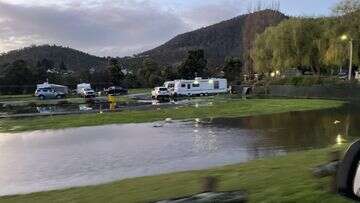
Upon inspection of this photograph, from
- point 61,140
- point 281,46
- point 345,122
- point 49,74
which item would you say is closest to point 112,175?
point 61,140

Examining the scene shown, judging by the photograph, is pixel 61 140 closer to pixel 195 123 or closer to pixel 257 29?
pixel 195 123

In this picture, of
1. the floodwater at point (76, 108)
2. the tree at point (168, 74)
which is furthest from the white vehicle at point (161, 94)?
the tree at point (168, 74)

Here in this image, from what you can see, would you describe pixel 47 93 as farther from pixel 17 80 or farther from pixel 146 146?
pixel 146 146

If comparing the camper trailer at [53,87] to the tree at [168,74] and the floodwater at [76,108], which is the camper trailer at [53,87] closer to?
the tree at [168,74]

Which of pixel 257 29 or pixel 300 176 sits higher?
pixel 257 29

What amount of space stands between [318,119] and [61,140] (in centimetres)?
1701

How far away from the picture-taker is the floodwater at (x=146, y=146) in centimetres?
1950

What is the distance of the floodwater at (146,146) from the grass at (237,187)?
335cm

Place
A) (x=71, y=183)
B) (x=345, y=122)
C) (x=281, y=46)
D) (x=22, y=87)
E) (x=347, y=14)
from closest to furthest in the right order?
(x=71, y=183), (x=345, y=122), (x=347, y=14), (x=281, y=46), (x=22, y=87)

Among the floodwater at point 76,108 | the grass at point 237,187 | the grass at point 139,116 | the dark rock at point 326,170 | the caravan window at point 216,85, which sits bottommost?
the floodwater at point 76,108

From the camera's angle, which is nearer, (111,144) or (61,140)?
(111,144)

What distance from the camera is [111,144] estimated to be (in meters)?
28.7

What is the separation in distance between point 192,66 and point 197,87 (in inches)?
1351

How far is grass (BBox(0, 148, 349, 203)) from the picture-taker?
9.57 meters
